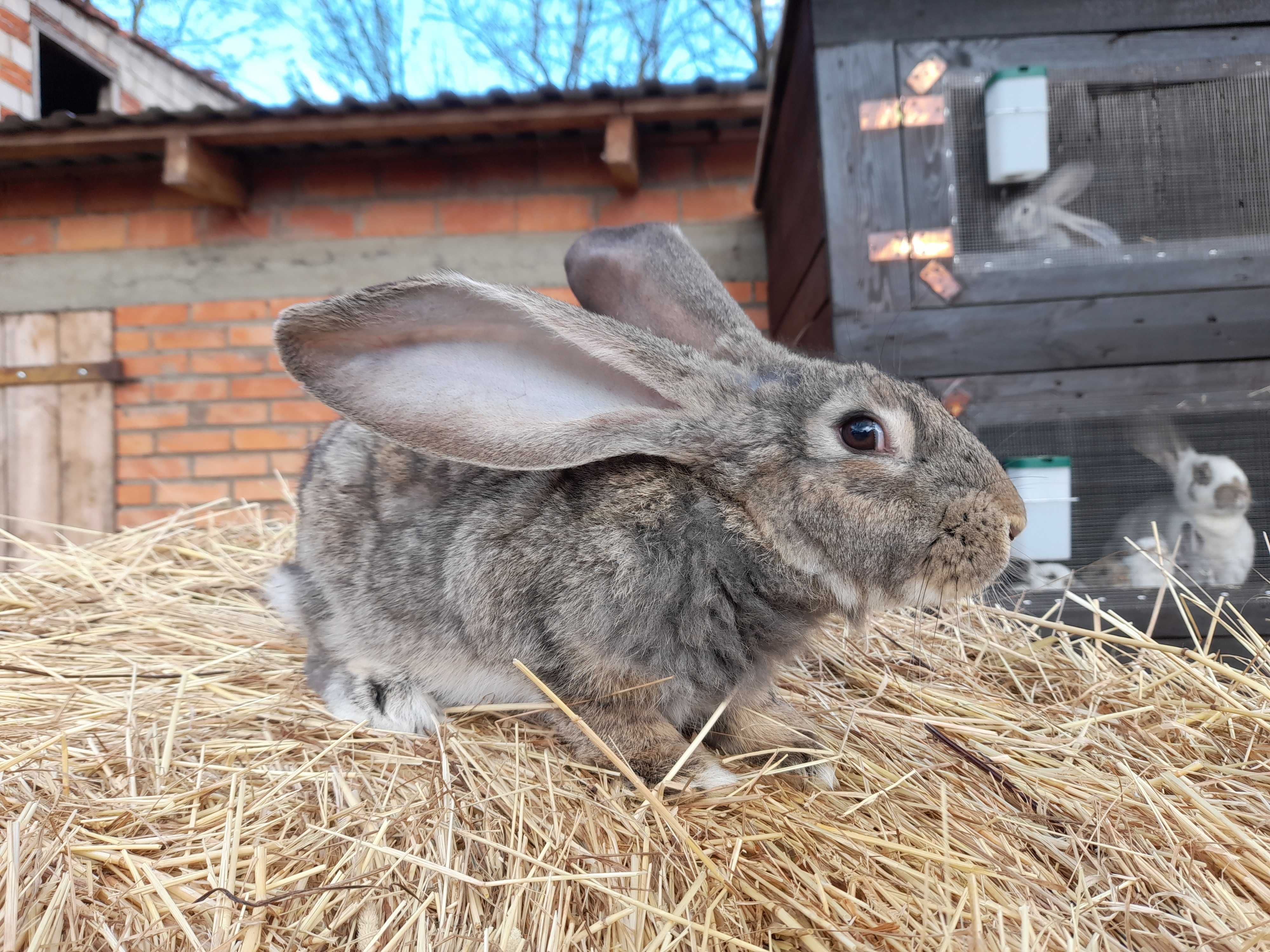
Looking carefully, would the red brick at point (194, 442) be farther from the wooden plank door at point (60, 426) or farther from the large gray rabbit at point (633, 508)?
the large gray rabbit at point (633, 508)

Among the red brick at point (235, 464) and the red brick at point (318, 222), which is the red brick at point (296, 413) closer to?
the red brick at point (235, 464)

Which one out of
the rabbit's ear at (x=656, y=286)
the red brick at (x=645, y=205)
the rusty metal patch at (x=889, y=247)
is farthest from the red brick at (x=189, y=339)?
the rusty metal patch at (x=889, y=247)

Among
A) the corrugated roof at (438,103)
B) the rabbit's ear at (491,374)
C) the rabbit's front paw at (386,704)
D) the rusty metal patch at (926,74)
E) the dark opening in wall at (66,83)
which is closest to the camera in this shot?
the rabbit's ear at (491,374)

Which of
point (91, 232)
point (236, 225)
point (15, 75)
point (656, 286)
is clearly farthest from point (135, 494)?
point (656, 286)

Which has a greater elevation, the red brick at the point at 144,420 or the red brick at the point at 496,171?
the red brick at the point at 496,171

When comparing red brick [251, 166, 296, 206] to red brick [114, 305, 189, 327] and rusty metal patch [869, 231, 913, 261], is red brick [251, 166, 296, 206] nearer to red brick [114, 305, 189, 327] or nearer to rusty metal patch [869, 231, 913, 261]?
red brick [114, 305, 189, 327]

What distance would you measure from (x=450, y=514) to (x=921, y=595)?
907 mm

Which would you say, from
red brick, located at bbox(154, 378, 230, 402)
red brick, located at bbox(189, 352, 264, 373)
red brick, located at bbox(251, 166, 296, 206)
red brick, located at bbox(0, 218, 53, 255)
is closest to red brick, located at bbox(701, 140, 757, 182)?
red brick, located at bbox(251, 166, 296, 206)

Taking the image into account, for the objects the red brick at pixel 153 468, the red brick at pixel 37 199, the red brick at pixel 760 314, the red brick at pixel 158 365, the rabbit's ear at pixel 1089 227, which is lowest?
the red brick at pixel 153 468

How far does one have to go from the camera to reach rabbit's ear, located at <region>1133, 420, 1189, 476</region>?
299cm

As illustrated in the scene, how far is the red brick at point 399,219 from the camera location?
16.5 ft

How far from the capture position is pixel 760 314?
4.95 m

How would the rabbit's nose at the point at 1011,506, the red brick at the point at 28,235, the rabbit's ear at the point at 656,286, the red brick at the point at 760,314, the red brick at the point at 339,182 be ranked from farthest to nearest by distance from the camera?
the red brick at the point at 28,235
the red brick at the point at 339,182
the red brick at the point at 760,314
the rabbit's ear at the point at 656,286
the rabbit's nose at the point at 1011,506

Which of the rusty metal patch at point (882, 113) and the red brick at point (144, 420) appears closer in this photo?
the rusty metal patch at point (882, 113)
